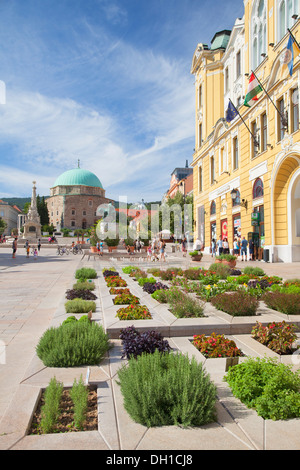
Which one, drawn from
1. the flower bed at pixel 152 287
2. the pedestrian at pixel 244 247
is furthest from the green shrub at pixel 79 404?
the pedestrian at pixel 244 247

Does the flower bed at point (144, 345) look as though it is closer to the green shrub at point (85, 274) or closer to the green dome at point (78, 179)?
the green shrub at point (85, 274)

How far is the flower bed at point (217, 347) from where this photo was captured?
510cm

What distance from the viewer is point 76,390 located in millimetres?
3625

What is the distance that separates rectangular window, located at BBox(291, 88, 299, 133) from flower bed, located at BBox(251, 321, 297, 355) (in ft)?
51.7

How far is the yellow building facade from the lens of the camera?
19750mm

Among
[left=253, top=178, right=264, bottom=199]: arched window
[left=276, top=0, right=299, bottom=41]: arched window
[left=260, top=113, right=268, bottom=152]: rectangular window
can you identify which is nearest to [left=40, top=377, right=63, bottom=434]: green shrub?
[left=276, top=0, right=299, bottom=41]: arched window

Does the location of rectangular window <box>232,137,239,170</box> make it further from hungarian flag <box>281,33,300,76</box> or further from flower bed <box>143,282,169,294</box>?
flower bed <box>143,282,169,294</box>

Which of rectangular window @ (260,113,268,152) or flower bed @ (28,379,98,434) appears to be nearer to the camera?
flower bed @ (28,379,98,434)

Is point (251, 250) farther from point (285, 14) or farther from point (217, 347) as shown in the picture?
point (217, 347)

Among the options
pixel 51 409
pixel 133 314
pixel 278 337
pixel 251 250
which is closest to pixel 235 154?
pixel 251 250

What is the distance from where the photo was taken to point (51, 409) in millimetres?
3268

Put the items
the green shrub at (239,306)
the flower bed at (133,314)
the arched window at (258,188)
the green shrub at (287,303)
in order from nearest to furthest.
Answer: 1. the flower bed at (133,314)
2. the green shrub at (239,306)
3. the green shrub at (287,303)
4. the arched window at (258,188)

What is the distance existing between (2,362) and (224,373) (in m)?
3.16

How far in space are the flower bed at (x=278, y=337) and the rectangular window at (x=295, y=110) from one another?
15746 mm
